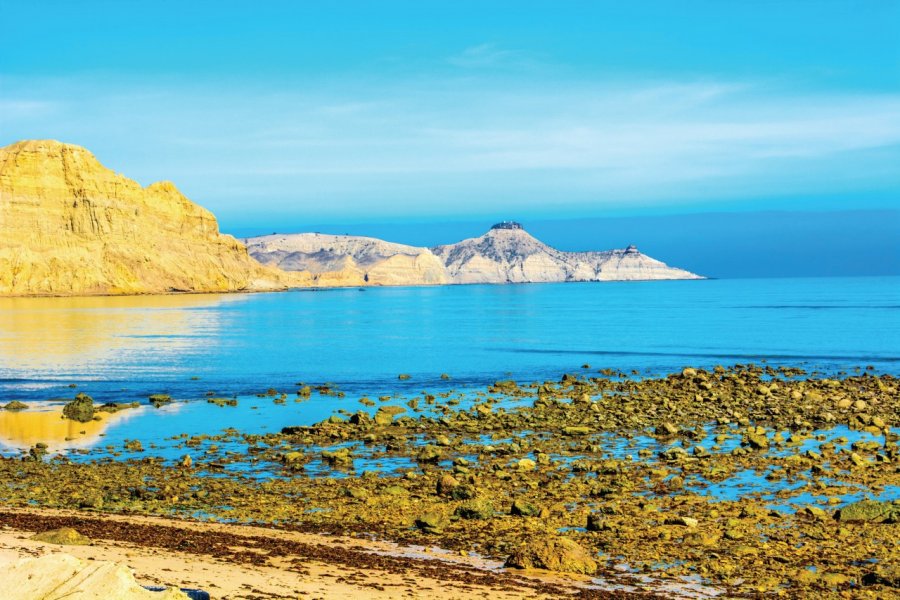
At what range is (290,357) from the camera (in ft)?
201

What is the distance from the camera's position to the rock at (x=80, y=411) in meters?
32.3

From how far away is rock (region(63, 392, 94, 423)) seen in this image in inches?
1271

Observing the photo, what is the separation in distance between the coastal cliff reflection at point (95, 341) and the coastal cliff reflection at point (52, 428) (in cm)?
1350

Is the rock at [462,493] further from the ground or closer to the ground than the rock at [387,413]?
further from the ground

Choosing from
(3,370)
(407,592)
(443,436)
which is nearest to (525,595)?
(407,592)

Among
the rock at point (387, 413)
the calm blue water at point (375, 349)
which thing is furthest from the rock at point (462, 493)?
the calm blue water at point (375, 349)

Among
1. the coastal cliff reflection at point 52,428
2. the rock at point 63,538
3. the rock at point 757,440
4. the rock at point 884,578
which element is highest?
the rock at point 63,538

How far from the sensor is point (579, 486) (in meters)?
20.2

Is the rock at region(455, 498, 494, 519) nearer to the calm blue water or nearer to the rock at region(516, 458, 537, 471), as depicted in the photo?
the rock at region(516, 458, 537, 471)

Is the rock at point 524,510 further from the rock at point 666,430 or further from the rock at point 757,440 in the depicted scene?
the rock at point 666,430

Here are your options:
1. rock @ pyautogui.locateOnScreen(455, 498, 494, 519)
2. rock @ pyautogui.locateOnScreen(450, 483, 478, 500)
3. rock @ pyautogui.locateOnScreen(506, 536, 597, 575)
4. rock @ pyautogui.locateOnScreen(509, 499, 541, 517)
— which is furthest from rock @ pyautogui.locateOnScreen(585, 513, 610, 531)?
rock @ pyautogui.locateOnScreen(450, 483, 478, 500)

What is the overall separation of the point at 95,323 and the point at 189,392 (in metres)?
60.0

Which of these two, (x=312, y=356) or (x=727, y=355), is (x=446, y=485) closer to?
(x=312, y=356)

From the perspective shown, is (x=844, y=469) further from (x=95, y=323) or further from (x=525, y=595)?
(x=95, y=323)
